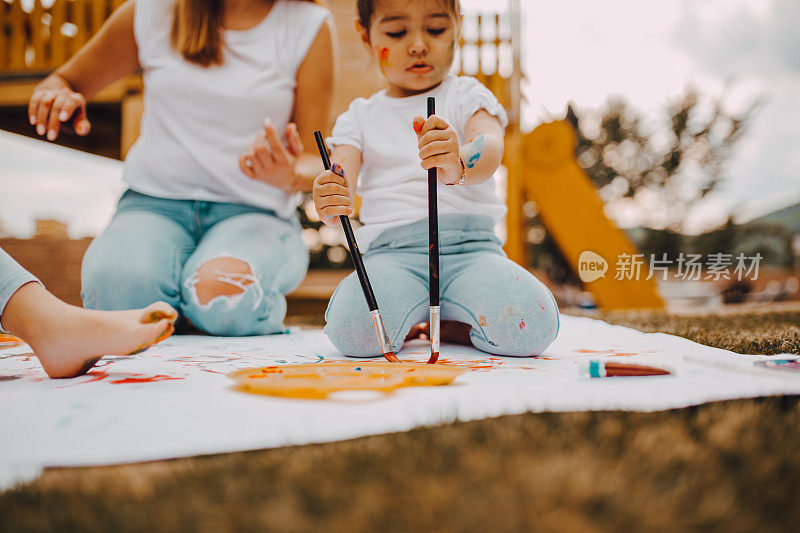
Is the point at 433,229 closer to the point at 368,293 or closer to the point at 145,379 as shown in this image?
the point at 368,293

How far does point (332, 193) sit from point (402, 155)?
0.24 meters

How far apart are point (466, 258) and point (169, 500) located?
2.54ft

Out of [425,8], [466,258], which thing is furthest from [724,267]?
[425,8]

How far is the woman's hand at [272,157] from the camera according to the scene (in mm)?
1144

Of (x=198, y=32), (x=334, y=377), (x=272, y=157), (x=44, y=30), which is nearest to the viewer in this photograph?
(x=334, y=377)

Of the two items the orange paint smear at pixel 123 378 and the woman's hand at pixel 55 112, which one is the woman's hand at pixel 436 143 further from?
the woman's hand at pixel 55 112

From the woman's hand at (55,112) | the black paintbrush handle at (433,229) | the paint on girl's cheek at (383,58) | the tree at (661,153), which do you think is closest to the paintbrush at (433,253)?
the black paintbrush handle at (433,229)

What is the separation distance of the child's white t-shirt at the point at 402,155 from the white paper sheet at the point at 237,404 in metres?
0.36

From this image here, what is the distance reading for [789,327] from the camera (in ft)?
4.53

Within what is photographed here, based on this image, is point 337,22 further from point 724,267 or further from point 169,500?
point 169,500

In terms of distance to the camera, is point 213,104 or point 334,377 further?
point 213,104

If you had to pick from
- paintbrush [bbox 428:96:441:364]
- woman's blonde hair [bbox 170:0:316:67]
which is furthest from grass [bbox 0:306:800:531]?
woman's blonde hair [bbox 170:0:316:67]

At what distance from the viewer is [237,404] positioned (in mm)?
563

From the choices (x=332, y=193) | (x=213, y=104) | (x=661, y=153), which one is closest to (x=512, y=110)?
(x=213, y=104)
